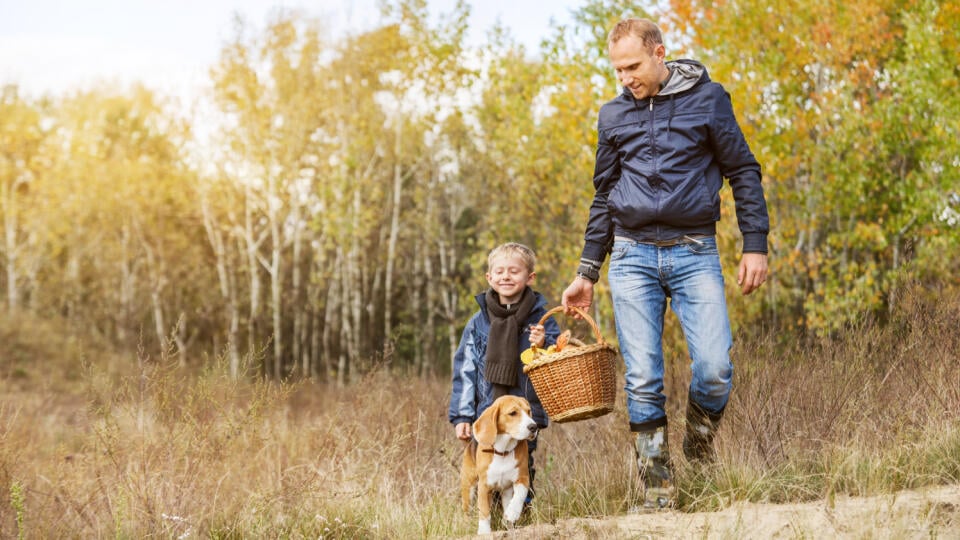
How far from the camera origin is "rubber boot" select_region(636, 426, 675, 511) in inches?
150

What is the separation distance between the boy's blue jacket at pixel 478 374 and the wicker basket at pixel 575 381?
1.67ft

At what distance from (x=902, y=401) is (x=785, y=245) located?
8.15 metres

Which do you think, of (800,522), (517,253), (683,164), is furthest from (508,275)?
(800,522)

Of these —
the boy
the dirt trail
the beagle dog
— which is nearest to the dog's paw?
the beagle dog

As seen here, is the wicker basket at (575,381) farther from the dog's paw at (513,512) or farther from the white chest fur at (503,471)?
the dog's paw at (513,512)

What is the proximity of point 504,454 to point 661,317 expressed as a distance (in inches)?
37.6

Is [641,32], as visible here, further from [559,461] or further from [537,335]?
[559,461]

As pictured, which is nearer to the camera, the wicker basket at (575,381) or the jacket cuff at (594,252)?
the wicker basket at (575,381)

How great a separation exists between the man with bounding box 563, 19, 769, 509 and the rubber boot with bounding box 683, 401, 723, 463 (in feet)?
0.05

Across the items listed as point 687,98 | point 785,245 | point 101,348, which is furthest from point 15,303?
point 687,98

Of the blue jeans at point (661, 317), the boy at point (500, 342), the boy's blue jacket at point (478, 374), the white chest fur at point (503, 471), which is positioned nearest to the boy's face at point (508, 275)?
the boy at point (500, 342)

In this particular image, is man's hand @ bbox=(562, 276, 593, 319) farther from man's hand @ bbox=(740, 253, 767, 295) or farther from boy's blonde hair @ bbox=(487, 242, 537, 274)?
man's hand @ bbox=(740, 253, 767, 295)

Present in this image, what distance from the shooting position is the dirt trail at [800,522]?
309 cm

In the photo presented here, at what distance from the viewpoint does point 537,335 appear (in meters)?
4.00
